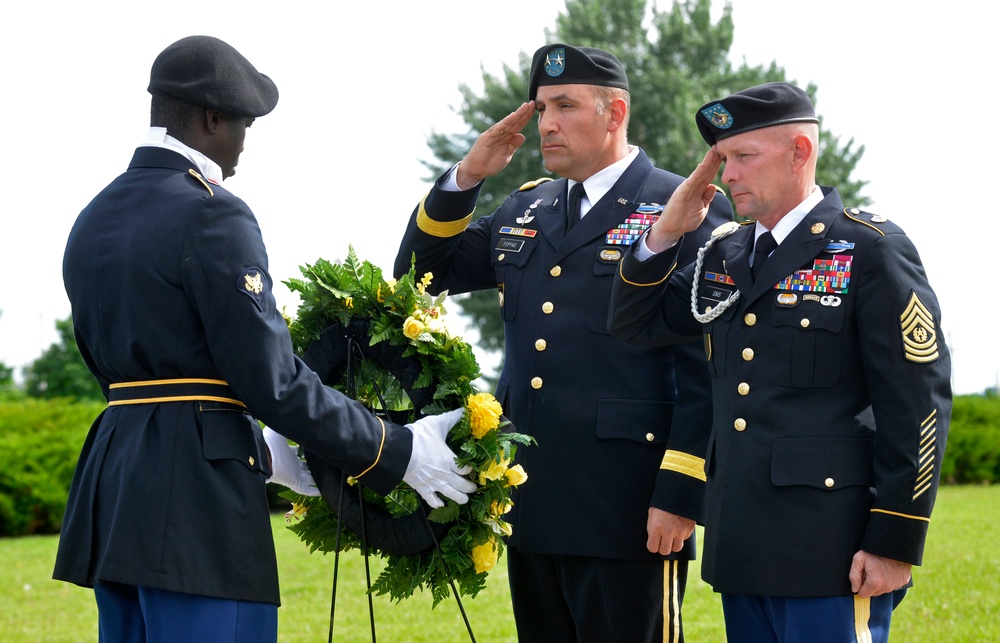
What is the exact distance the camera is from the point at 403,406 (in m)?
3.54

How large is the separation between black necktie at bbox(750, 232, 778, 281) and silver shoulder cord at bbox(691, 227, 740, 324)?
0.09 m

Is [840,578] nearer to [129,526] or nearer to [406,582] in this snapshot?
[406,582]

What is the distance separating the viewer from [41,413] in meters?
13.3

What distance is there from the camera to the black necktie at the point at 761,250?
337cm

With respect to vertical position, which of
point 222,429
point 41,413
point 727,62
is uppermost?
point 727,62

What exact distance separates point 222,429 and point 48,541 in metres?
9.55

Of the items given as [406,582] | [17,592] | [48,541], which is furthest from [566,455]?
[48,541]

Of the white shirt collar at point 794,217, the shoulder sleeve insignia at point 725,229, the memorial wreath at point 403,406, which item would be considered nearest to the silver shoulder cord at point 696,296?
the shoulder sleeve insignia at point 725,229

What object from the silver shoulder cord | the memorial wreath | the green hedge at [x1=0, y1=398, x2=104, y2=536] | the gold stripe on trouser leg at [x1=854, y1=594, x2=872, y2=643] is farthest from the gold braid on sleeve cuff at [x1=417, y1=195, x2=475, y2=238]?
the green hedge at [x1=0, y1=398, x2=104, y2=536]

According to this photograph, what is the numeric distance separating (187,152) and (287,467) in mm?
988

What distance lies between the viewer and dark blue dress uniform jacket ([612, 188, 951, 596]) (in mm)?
3008

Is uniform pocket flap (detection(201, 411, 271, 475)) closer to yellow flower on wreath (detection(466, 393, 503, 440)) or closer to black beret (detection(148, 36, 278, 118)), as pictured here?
yellow flower on wreath (detection(466, 393, 503, 440))

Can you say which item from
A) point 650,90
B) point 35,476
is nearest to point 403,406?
point 35,476

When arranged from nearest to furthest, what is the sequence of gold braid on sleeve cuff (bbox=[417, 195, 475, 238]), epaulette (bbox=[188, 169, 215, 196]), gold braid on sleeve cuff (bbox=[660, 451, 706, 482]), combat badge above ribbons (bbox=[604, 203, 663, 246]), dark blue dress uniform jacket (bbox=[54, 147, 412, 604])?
dark blue dress uniform jacket (bbox=[54, 147, 412, 604])
epaulette (bbox=[188, 169, 215, 196])
gold braid on sleeve cuff (bbox=[660, 451, 706, 482])
combat badge above ribbons (bbox=[604, 203, 663, 246])
gold braid on sleeve cuff (bbox=[417, 195, 475, 238])
